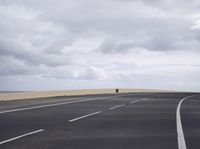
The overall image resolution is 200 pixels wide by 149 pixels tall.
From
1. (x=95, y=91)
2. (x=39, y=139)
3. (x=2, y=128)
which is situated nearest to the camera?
(x=39, y=139)

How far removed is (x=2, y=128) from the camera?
42.9 ft

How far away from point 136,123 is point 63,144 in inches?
221

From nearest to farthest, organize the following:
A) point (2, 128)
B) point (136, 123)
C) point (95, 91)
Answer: point (2, 128), point (136, 123), point (95, 91)

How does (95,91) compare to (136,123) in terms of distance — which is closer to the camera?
(136,123)

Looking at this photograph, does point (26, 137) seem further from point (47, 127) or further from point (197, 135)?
point (197, 135)

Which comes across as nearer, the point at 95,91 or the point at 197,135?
the point at 197,135

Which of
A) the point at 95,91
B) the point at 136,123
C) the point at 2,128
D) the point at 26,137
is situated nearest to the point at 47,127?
the point at 2,128

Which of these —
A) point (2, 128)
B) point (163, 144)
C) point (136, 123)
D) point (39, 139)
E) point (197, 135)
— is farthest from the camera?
point (136, 123)

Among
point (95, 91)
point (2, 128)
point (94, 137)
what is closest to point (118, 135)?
point (94, 137)

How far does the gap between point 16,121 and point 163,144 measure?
24.3 feet

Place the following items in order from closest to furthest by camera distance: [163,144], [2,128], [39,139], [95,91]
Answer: [163,144], [39,139], [2,128], [95,91]

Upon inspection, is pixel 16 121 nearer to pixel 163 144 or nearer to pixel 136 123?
pixel 136 123

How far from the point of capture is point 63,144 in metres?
9.77

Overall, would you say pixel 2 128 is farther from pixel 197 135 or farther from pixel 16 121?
pixel 197 135
